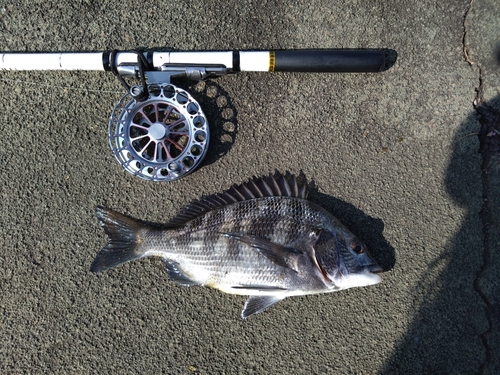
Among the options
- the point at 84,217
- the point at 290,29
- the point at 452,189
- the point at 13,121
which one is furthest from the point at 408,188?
the point at 13,121

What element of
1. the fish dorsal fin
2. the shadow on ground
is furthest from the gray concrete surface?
the fish dorsal fin

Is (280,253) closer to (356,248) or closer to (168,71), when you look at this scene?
(356,248)

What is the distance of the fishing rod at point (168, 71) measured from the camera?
2.36m

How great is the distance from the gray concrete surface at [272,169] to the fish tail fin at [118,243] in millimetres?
138

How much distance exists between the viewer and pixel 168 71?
239 cm

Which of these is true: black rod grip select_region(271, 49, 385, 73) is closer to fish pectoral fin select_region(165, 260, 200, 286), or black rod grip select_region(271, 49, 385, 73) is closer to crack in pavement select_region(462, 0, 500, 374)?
crack in pavement select_region(462, 0, 500, 374)

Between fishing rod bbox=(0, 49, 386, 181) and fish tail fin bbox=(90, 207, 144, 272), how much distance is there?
35 centimetres

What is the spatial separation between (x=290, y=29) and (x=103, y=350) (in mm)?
2767

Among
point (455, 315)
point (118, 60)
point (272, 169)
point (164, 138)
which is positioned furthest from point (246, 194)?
point (455, 315)

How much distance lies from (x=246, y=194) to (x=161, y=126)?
0.76 meters

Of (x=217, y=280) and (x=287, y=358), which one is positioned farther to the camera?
(x=287, y=358)

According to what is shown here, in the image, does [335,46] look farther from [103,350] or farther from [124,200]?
[103,350]

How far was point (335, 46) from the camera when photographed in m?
2.55

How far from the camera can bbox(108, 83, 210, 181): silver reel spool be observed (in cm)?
239
